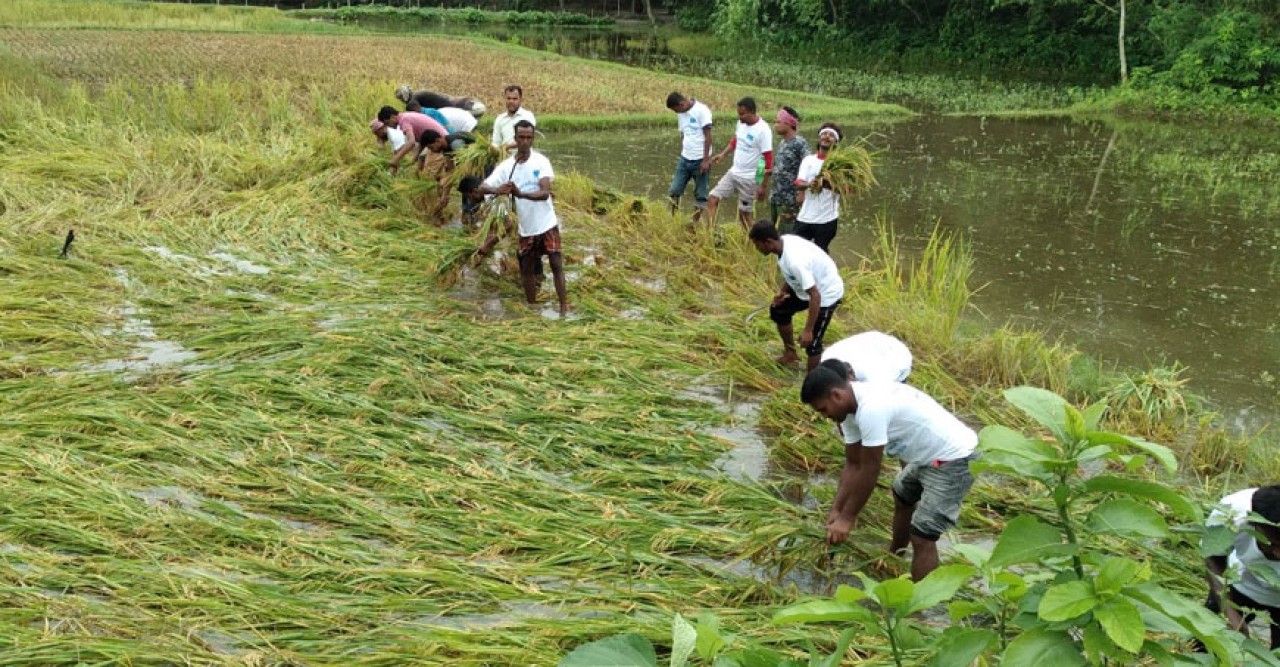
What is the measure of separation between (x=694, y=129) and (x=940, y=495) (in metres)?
5.73

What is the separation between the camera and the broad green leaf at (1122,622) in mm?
1318

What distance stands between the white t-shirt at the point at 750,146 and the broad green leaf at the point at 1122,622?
7.04 m

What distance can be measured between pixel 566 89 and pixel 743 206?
984cm

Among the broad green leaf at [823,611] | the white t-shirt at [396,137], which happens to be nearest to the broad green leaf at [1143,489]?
the broad green leaf at [823,611]

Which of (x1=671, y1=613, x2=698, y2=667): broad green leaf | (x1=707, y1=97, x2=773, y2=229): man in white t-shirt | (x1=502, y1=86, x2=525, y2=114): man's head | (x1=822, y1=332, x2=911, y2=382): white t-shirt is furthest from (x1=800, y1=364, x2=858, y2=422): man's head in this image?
(x1=502, y1=86, x2=525, y2=114): man's head

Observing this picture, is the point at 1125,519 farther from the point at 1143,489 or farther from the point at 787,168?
the point at 787,168

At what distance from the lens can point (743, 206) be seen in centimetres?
860

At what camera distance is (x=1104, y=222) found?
10242 mm

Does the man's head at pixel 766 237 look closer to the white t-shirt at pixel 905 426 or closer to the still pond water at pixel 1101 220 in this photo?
the white t-shirt at pixel 905 426

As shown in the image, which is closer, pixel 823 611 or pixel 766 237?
pixel 823 611

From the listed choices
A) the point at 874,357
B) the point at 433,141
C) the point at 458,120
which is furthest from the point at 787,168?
the point at 874,357

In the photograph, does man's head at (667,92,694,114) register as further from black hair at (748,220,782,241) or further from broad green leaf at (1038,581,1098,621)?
broad green leaf at (1038,581,1098,621)

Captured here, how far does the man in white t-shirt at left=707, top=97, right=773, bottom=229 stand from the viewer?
8.09 metres

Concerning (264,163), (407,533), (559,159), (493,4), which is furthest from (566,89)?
(493,4)
